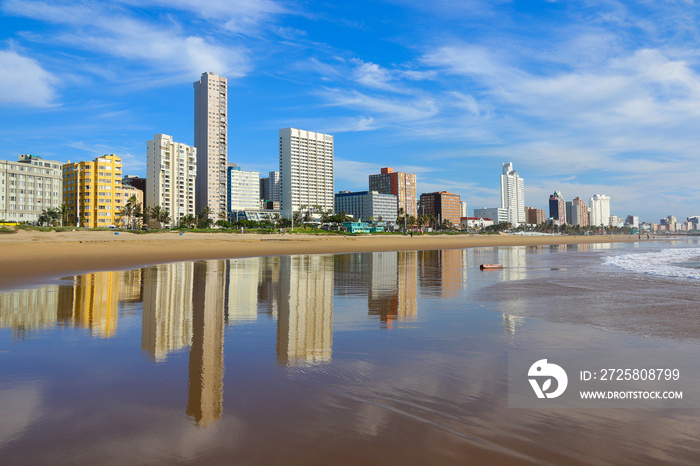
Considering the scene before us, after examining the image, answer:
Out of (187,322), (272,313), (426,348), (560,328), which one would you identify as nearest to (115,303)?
(187,322)

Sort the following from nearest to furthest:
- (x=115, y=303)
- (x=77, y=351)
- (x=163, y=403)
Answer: (x=163, y=403), (x=77, y=351), (x=115, y=303)

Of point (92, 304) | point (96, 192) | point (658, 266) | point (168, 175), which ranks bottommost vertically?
point (658, 266)

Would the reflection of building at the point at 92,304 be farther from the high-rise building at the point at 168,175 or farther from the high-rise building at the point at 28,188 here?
the high-rise building at the point at 168,175

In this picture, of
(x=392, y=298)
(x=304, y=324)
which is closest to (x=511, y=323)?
(x=304, y=324)

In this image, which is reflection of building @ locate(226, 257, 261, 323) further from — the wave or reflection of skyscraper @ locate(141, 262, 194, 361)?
the wave

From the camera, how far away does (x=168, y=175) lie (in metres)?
175

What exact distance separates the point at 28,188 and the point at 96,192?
1642 cm

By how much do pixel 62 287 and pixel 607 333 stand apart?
62.6 ft

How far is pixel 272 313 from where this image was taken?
39.8 ft

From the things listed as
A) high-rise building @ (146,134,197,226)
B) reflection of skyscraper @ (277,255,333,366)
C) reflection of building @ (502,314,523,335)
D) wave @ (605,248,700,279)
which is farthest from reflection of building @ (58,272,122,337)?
high-rise building @ (146,134,197,226)

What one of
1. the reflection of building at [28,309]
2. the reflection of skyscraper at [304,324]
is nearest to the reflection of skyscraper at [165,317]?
the reflection of skyscraper at [304,324]

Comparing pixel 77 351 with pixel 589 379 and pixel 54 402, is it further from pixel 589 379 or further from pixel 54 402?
pixel 589 379

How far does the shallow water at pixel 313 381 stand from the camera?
4.27 m

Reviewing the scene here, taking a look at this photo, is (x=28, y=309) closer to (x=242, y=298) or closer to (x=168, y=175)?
(x=242, y=298)
